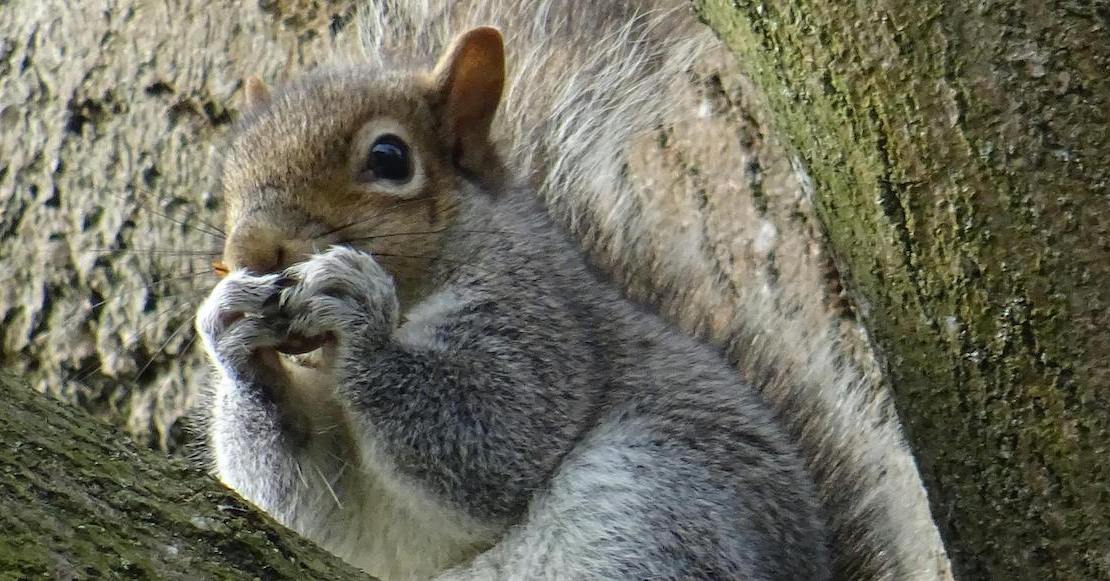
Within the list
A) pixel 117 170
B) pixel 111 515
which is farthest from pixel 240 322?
pixel 117 170

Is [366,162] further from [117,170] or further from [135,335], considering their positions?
[117,170]

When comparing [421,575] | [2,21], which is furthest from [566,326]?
[2,21]

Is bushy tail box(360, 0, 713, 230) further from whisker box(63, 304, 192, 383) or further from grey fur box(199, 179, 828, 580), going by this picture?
whisker box(63, 304, 192, 383)

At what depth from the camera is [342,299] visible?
1.89 meters

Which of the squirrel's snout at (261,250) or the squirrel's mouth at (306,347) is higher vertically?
the squirrel's snout at (261,250)

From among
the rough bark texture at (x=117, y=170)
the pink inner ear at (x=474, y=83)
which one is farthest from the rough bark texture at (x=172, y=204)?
the pink inner ear at (x=474, y=83)

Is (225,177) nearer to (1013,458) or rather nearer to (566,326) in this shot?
(566,326)

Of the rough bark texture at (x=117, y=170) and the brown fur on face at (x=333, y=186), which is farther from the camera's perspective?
the rough bark texture at (x=117, y=170)

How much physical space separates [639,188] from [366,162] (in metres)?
0.75

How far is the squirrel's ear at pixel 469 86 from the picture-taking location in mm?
2158

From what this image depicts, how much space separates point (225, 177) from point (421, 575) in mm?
711

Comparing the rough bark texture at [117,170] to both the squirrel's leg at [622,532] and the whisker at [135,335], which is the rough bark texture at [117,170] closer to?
the whisker at [135,335]

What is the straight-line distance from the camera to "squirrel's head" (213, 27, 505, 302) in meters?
1.93

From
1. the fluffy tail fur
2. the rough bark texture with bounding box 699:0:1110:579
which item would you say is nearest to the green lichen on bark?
the rough bark texture with bounding box 699:0:1110:579
